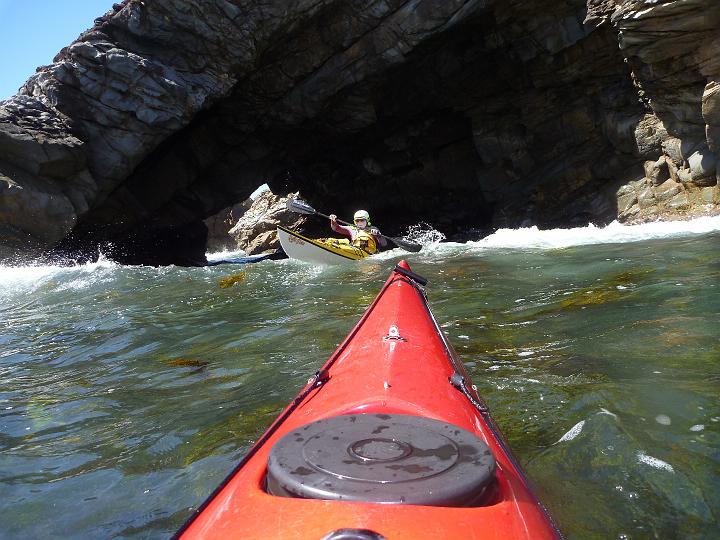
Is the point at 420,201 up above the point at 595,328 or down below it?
above

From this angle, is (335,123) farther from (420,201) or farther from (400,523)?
(400,523)

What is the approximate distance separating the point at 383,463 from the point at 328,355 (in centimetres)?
257

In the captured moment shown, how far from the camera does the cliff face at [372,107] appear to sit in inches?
499

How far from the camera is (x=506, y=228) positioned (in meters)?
16.5

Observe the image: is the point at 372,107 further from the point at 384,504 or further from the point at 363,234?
the point at 384,504

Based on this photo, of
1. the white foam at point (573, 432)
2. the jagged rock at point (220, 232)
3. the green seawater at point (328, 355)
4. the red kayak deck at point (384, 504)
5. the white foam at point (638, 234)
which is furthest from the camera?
the jagged rock at point (220, 232)

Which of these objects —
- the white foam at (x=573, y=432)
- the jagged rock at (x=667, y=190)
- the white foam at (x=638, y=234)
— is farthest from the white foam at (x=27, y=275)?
the jagged rock at (x=667, y=190)

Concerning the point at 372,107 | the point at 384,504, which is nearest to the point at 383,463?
the point at 384,504

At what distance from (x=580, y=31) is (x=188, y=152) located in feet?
39.8

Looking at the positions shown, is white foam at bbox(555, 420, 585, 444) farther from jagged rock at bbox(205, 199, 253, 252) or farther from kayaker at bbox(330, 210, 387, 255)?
jagged rock at bbox(205, 199, 253, 252)

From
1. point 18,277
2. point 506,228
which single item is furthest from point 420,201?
point 18,277

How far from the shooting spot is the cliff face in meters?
12.7

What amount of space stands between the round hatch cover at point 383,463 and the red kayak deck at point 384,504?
29 mm

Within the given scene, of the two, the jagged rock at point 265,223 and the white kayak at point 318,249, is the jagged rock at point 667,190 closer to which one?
the white kayak at point 318,249
